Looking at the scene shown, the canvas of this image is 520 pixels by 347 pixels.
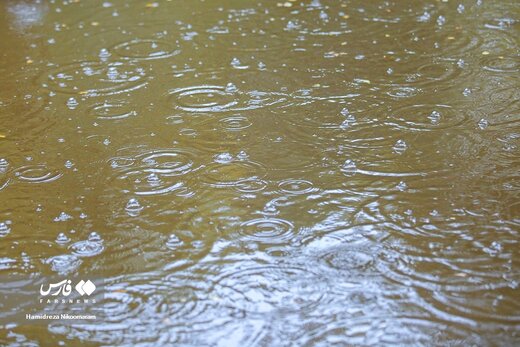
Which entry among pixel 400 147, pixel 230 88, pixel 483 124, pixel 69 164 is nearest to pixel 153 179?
pixel 69 164

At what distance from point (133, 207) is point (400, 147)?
1.28m

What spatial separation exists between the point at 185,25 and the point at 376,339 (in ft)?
10.9

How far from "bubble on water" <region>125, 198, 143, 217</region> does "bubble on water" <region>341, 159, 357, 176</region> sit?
0.91 metres

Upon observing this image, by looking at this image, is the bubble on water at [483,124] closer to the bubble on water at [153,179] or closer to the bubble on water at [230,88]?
the bubble on water at [230,88]

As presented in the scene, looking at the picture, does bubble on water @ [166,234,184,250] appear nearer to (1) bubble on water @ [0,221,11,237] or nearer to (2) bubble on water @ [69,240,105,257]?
(2) bubble on water @ [69,240,105,257]

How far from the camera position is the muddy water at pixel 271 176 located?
2.21m

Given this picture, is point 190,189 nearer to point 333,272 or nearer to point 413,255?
point 333,272

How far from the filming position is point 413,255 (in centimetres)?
243

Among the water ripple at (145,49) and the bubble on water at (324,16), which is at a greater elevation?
the bubble on water at (324,16)

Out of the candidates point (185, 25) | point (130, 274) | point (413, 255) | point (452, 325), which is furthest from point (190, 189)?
point (185, 25)

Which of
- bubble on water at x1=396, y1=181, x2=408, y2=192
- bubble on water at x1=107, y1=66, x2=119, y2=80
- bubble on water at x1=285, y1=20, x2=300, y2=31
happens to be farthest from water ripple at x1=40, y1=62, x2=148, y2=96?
bubble on water at x1=396, y1=181, x2=408, y2=192

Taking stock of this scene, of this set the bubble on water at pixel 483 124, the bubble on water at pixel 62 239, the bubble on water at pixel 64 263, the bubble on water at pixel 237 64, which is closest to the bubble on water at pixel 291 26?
the bubble on water at pixel 237 64

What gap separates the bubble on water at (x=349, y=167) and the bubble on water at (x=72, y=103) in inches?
63.7

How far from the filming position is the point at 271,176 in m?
2.97
